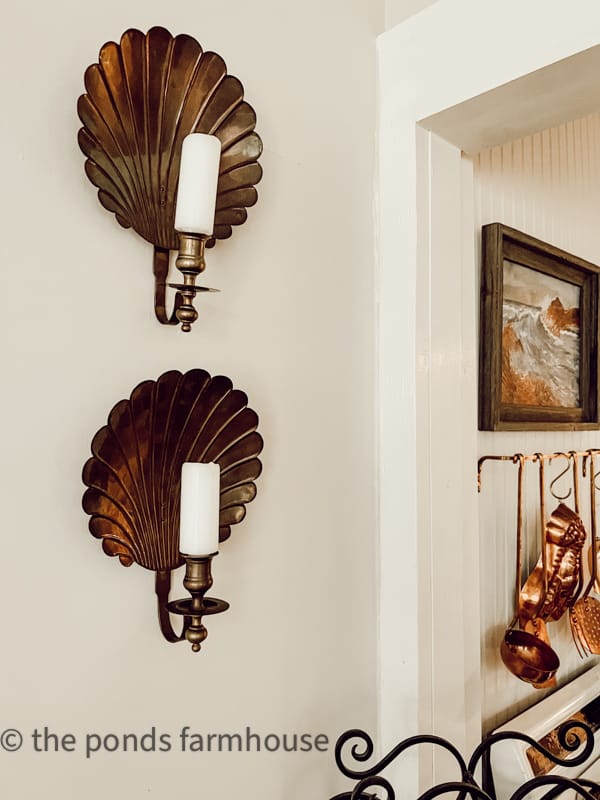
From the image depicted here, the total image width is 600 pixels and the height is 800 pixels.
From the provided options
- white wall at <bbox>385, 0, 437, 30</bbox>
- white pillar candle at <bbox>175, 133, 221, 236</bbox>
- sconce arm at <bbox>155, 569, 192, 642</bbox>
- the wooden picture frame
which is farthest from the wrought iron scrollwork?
white wall at <bbox>385, 0, 437, 30</bbox>

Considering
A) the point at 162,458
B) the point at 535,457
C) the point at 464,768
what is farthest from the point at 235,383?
the point at 535,457

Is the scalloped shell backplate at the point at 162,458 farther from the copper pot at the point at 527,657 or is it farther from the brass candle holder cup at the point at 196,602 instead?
the copper pot at the point at 527,657

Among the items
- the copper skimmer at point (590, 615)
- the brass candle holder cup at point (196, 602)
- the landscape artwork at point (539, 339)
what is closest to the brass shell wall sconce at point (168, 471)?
the brass candle holder cup at point (196, 602)

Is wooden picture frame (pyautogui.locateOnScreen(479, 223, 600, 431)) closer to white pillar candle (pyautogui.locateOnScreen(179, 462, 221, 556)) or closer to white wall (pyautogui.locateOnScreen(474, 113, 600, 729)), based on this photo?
white wall (pyautogui.locateOnScreen(474, 113, 600, 729))

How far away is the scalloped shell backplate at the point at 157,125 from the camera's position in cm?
79

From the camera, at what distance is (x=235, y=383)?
956 millimetres

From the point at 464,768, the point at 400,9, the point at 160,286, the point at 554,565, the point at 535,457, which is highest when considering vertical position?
the point at 400,9

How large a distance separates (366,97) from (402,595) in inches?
31.9

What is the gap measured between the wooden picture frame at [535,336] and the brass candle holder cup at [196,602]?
0.71 meters

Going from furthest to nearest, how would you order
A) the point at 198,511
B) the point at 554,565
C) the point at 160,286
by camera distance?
the point at 554,565
the point at 160,286
the point at 198,511

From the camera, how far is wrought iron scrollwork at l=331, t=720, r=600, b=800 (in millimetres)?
868

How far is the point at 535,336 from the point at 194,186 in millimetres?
952

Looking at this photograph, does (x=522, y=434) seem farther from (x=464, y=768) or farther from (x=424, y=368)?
(x=464, y=768)

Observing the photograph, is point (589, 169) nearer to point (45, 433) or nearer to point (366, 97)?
point (366, 97)
